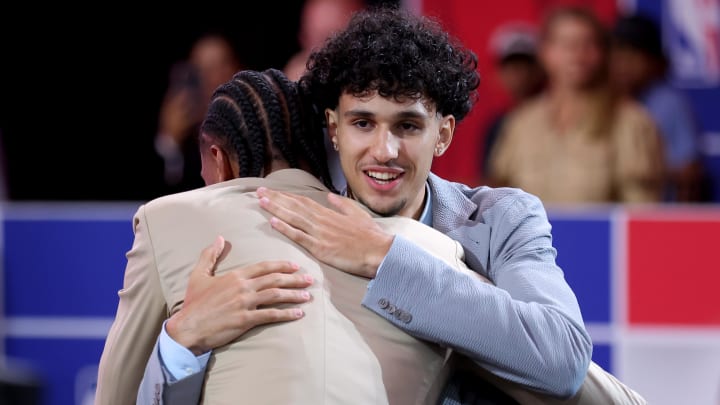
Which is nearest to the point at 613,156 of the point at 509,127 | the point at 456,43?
the point at 509,127

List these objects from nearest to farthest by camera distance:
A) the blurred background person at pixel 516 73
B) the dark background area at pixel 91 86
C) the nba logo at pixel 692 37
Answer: the blurred background person at pixel 516 73 < the nba logo at pixel 692 37 < the dark background area at pixel 91 86

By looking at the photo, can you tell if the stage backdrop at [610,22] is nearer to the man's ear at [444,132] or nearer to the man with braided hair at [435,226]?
the man's ear at [444,132]

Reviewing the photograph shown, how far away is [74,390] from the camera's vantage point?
4.87 m

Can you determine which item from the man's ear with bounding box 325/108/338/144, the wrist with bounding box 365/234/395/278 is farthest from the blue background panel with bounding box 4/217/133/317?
the wrist with bounding box 365/234/395/278

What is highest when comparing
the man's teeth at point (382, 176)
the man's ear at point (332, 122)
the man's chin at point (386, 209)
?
the man's ear at point (332, 122)

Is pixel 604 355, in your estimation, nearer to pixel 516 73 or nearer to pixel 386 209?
pixel 516 73

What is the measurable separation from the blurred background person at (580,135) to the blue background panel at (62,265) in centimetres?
181

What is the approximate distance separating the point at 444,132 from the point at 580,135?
9.49 feet

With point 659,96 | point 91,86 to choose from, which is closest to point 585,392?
point 659,96

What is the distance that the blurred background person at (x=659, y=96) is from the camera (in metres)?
5.47

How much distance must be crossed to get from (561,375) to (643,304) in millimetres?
2713

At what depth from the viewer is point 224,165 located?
2383 mm

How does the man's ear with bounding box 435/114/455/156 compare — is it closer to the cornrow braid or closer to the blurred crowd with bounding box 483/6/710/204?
the cornrow braid

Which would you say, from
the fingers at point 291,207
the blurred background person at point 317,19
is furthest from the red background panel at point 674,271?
the fingers at point 291,207
